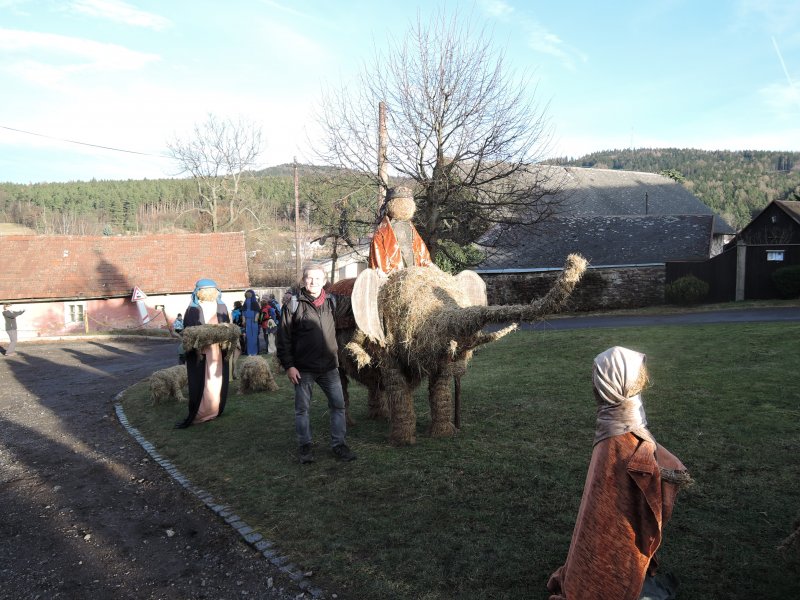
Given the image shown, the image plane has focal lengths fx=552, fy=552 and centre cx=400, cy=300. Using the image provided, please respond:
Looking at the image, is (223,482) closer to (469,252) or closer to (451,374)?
(451,374)

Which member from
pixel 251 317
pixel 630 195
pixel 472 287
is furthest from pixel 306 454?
pixel 630 195

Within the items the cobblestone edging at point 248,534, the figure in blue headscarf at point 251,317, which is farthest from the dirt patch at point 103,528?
the figure in blue headscarf at point 251,317

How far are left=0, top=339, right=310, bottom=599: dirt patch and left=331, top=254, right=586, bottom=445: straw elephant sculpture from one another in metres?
2.24

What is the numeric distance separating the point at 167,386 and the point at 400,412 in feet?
18.2

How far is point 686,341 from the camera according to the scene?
469 inches

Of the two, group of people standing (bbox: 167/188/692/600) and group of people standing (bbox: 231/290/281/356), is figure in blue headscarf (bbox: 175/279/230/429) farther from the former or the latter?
group of people standing (bbox: 167/188/692/600)

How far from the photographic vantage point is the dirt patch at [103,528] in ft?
12.7

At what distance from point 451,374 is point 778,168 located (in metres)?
133

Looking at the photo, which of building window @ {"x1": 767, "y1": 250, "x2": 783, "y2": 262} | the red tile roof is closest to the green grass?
building window @ {"x1": 767, "y1": 250, "x2": 783, "y2": 262}

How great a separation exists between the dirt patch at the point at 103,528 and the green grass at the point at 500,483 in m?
0.36

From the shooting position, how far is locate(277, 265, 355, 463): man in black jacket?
5875mm

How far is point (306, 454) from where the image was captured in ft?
19.8

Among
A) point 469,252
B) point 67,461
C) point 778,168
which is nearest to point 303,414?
point 67,461

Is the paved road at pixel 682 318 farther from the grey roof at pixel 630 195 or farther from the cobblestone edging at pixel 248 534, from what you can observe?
the grey roof at pixel 630 195
